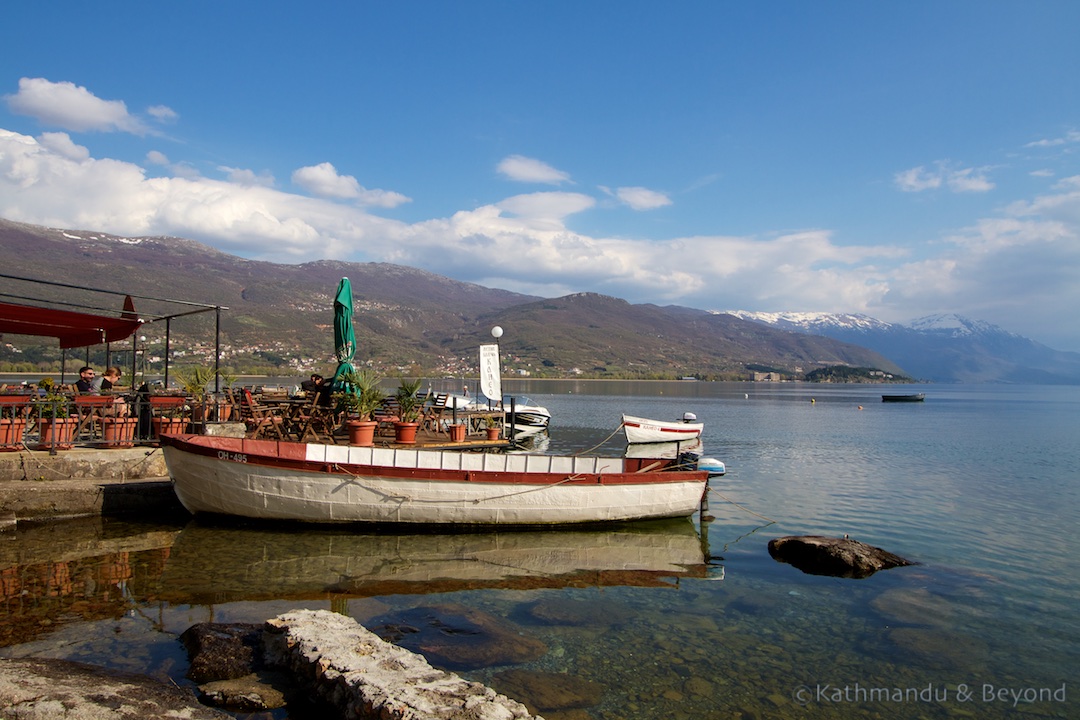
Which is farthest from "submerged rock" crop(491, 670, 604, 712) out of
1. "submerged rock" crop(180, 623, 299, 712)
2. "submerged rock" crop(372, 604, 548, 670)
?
"submerged rock" crop(180, 623, 299, 712)

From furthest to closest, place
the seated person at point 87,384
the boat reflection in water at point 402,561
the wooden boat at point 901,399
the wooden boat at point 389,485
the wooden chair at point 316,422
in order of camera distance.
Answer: the wooden boat at point 901,399, the wooden chair at point 316,422, the seated person at point 87,384, the wooden boat at point 389,485, the boat reflection in water at point 402,561

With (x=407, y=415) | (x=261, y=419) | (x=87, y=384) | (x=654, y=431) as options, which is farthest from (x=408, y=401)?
(x=654, y=431)

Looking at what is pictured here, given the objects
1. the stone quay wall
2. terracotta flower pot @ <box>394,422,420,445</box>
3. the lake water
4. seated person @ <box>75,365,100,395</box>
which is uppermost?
seated person @ <box>75,365,100,395</box>

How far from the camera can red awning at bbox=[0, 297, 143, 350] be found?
13336mm

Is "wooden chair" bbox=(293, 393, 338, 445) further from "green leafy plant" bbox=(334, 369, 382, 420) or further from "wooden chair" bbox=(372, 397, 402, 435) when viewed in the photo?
"wooden chair" bbox=(372, 397, 402, 435)

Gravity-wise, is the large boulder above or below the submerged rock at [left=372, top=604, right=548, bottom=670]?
below

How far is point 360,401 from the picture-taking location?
14484 millimetres

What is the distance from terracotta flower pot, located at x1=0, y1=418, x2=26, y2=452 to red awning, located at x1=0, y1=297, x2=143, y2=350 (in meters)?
2.39

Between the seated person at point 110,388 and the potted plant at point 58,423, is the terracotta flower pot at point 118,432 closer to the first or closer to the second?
the seated person at point 110,388

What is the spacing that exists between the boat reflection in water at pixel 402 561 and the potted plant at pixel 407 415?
3.69m

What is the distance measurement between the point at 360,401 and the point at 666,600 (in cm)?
830

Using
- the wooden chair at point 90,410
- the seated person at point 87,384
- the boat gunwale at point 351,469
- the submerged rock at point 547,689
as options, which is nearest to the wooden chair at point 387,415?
the boat gunwale at point 351,469

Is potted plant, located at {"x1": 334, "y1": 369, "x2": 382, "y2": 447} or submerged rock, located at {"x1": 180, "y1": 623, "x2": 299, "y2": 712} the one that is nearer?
submerged rock, located at {"x1": 180, "y1": 623, "x2": 299, "y2": 712}

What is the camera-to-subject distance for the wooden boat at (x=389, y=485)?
11086mm
